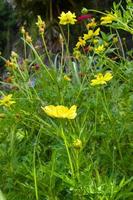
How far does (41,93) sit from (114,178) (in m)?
0.43

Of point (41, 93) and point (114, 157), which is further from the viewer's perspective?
point (41, 93)

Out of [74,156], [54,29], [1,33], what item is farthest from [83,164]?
[1,33]

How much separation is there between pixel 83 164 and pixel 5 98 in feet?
1.04

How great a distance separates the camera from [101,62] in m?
1.36

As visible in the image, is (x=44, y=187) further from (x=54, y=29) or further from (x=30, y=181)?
(x=54, y=29)

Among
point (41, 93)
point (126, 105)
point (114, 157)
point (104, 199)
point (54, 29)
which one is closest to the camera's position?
point (104, 199)

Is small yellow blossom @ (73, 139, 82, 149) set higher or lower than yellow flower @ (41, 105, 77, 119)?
lower

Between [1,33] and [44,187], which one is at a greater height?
[44,187]

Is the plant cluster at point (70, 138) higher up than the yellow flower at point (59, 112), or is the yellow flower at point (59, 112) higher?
the yellow flower at point (59, 112)

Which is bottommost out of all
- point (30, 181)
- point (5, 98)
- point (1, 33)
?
point (1, 33)

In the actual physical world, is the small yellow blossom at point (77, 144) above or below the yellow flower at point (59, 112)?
below

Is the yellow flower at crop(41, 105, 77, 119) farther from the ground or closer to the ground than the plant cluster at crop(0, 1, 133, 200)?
farther from the ground

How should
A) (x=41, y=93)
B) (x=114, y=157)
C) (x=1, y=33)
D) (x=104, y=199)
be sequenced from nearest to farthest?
(x=104, y=199)
(x=114, y=157)
(x=41, y=93)
(x=1, y=33)

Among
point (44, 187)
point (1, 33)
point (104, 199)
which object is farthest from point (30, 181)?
point (1, 33)
